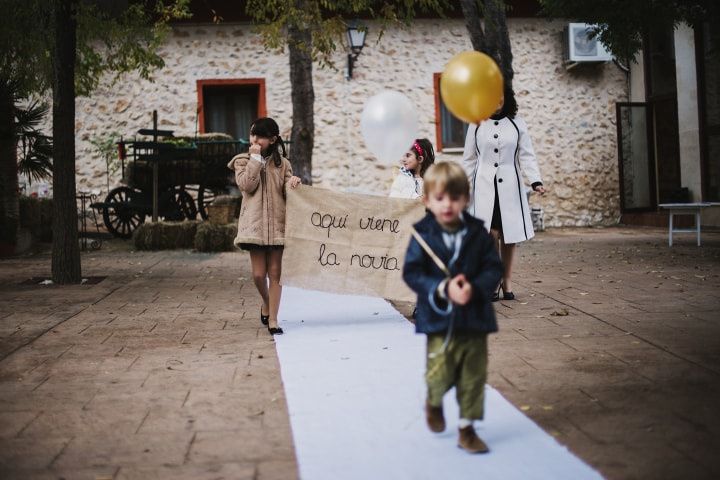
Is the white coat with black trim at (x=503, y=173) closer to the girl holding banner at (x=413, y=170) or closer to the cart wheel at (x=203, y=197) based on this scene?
the girl holding banner at (x=413, y=170)

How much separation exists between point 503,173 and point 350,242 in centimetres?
180

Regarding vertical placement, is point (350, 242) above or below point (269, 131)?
below

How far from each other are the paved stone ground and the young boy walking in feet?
1.67

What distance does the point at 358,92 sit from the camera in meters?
18.6

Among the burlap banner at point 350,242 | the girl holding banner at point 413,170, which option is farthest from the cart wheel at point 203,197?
the burlap banner at point 350,242

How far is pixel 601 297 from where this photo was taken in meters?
7.64

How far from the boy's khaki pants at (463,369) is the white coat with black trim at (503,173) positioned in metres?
4.18

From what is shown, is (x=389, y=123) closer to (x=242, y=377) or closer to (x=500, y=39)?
(x=242, y=377)

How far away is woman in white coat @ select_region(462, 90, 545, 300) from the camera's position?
24.9 feet

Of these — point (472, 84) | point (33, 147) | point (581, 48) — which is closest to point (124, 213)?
point (33, 147)

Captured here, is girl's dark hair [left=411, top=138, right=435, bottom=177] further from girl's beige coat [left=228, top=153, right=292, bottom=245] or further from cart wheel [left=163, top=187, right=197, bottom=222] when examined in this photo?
cart wheel [left=163, top=187, right=197, bottom=222]

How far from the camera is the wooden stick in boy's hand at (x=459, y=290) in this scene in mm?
3295

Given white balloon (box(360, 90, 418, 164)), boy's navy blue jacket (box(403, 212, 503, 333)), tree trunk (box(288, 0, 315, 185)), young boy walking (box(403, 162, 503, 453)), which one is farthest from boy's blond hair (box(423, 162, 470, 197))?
tree trunk (box(288, 0, 315, 185))

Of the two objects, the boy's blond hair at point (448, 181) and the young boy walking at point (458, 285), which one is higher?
the boy's blond hair at point (448, 181)
